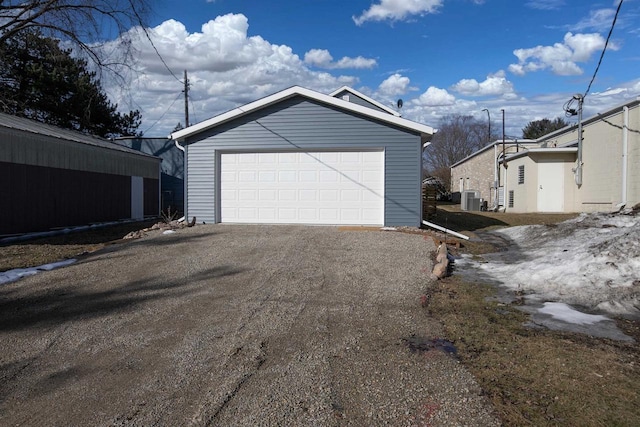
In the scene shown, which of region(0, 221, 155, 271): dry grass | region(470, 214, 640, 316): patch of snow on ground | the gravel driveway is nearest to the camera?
the gravel driveway

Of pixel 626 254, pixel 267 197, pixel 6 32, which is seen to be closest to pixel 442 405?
pixel 626 254

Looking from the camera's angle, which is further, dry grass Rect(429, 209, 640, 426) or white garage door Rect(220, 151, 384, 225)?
white garage door Rect(220, 151, 384, 225)

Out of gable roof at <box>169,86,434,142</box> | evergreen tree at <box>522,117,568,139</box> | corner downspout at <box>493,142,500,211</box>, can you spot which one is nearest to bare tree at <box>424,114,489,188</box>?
evergreen tree at <box>522,117,568,139</box>

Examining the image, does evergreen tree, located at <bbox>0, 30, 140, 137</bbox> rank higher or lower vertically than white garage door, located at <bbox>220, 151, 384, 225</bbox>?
higher

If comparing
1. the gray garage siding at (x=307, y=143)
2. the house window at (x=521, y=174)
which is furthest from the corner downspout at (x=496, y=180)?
the gray garage siding at (x=307, y=143)

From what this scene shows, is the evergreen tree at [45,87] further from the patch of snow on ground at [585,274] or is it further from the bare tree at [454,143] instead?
the bare tree at [454,143]

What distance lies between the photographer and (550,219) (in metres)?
18.8

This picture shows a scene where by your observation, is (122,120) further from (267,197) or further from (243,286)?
(243,286)

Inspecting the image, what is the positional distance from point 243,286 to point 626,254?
5.58 metres

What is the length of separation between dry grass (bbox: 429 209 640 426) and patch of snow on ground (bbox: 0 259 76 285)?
682 centimetres

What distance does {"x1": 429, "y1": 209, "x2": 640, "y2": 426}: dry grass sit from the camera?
3.21 meters

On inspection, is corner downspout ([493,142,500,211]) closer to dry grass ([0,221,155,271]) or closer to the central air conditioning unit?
the central air conditioning unit

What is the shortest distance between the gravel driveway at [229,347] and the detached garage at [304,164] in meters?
4.69

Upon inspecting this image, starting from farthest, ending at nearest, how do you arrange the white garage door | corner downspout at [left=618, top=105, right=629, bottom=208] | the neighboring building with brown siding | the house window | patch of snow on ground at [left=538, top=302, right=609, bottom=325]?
the house window → corner downspout at [left=618, top=105, right=629, bottom=208] → the neighboring building with brown siding → the white garage door → patch of snow on ground at [left=538, top=302, right=609, bottom=325]
